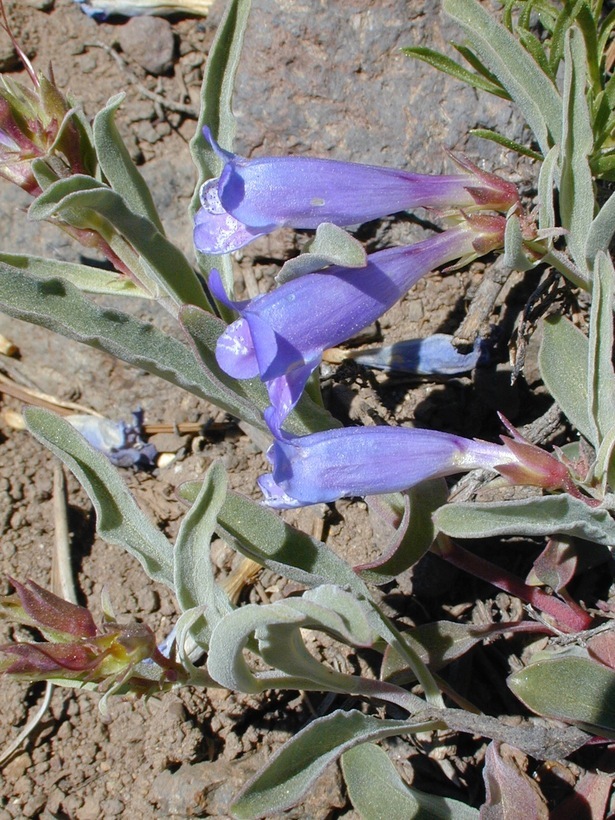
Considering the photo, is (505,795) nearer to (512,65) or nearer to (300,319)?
(300,319)

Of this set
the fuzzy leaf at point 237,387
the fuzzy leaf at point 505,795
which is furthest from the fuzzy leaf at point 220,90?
the fuzzy leaf at point 505,795

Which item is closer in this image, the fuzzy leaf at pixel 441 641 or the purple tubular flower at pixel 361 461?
the purple tubular flower at pixel 361 461

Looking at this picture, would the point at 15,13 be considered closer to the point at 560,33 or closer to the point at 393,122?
the point at 393,122

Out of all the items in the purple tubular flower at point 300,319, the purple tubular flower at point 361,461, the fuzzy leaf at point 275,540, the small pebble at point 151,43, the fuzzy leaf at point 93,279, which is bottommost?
the fuzzy leaf at point 275,540

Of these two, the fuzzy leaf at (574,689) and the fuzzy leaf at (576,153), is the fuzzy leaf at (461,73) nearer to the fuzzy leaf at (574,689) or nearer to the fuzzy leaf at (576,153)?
the fuzzy leaf at (576,153)

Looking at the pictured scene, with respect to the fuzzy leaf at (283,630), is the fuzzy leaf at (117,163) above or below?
above

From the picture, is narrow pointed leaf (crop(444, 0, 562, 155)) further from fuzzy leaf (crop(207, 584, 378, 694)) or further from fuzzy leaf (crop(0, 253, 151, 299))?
fuzzy leaf (crop(207, 584, 378, 694))

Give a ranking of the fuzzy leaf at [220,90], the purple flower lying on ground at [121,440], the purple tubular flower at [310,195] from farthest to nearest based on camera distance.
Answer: the purple flower lying on ground at [121,440] < the fuzzy leaf at [220,90] < the purple tubular flower at [310,195]

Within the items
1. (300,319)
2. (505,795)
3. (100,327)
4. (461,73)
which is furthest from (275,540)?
(461,73)
